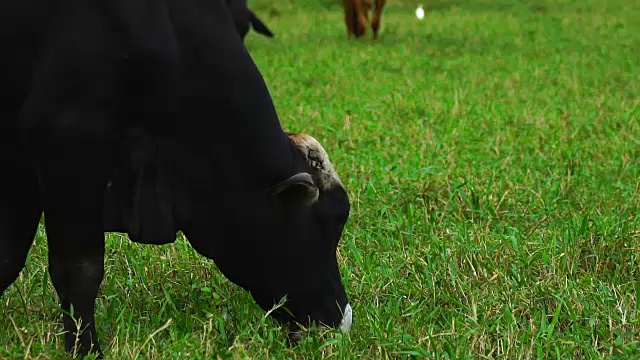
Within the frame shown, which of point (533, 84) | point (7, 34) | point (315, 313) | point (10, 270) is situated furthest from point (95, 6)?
point (533, 84)

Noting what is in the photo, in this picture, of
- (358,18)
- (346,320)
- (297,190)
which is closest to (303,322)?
(346,320)

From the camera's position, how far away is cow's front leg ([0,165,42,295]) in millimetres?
3125

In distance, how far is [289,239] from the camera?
3.24m

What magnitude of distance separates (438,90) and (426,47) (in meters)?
3.62

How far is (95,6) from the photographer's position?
9.57 feet

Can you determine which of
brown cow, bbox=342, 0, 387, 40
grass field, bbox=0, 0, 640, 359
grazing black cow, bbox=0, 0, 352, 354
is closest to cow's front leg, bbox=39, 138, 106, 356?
grazing black cow, bbox=0, 0, 352, 354

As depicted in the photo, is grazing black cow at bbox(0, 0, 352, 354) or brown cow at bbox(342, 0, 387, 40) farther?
brown cow at bbox(342, 0, 387, 40)

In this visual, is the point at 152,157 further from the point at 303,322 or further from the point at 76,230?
the point at 303,322

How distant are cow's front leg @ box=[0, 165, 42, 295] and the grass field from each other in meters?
0.25

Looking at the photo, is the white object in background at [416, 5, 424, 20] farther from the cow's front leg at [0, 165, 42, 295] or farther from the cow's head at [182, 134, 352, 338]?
the cow's front leg at [0, 165, 42, 295]

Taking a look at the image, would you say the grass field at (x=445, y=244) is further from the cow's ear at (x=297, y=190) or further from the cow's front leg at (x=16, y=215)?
the cow's ear at (x=297, y=190)

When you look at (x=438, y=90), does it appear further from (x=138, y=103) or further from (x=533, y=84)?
(x=138, y=103)

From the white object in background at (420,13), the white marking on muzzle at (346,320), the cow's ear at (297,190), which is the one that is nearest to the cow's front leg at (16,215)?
the cow's ear at (297,190)

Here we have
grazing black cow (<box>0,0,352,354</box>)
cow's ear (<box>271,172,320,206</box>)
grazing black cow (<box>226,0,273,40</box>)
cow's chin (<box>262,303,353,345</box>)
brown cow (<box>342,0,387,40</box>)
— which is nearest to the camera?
grazing black cow (<box>0,0,352,354</box>)
